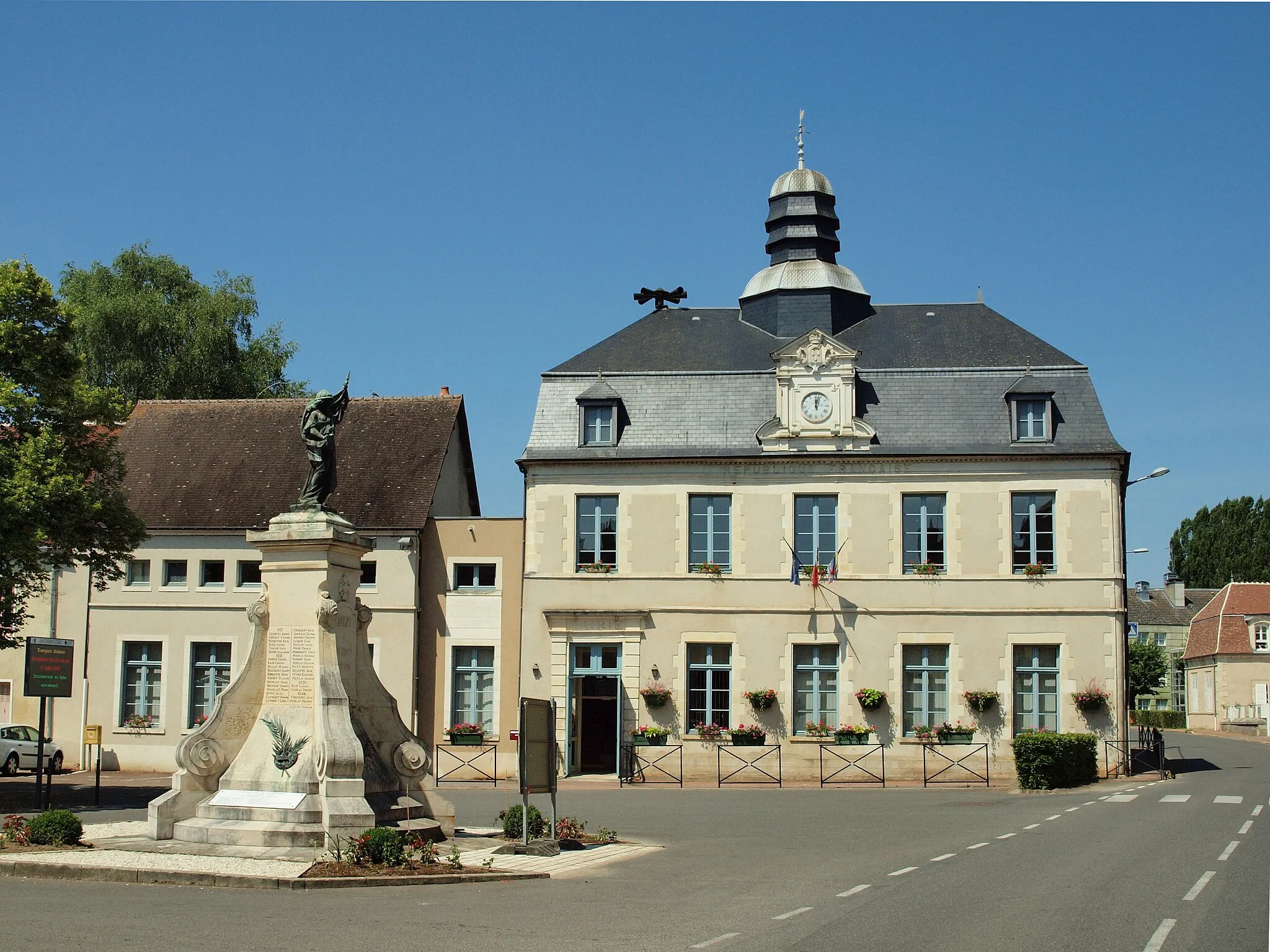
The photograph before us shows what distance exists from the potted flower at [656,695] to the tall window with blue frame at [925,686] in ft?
17.3

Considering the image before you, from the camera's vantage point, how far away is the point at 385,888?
1269cm

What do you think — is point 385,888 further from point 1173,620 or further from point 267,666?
point 1173,620

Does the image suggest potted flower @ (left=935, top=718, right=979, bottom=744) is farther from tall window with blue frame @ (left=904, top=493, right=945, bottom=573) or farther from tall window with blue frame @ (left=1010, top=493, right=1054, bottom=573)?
tall window with blue frame @ (left=1010, top=493, right=1054, bottom=573)

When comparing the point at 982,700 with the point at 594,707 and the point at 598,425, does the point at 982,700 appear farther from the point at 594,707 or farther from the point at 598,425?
the point at 598,425

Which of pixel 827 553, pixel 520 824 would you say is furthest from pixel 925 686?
pixel 520 824

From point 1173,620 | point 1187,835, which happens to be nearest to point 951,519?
point 1187,835

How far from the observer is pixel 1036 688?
29891mm

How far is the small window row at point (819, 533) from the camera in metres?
30.3

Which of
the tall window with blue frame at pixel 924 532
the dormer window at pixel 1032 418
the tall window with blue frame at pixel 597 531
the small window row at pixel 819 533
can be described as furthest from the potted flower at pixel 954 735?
the tall window with blue frame at pixel 597 531

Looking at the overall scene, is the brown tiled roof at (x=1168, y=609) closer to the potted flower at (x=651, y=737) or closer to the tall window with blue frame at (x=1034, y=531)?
the tall window with blue frame at (x=1034, y=531)

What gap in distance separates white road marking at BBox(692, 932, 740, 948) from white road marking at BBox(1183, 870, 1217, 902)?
14.1 ft

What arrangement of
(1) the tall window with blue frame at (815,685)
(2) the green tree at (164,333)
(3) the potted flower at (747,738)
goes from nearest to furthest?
(3) the potted flower at (747,738), (1) the tall window with blue frame at (815,685), (2) the green tree at (164,333)

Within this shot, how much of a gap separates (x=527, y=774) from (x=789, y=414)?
56.4 ft

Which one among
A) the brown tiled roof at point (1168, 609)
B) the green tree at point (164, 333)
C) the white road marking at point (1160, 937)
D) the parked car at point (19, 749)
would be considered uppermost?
the green tree at point (164, 333)
